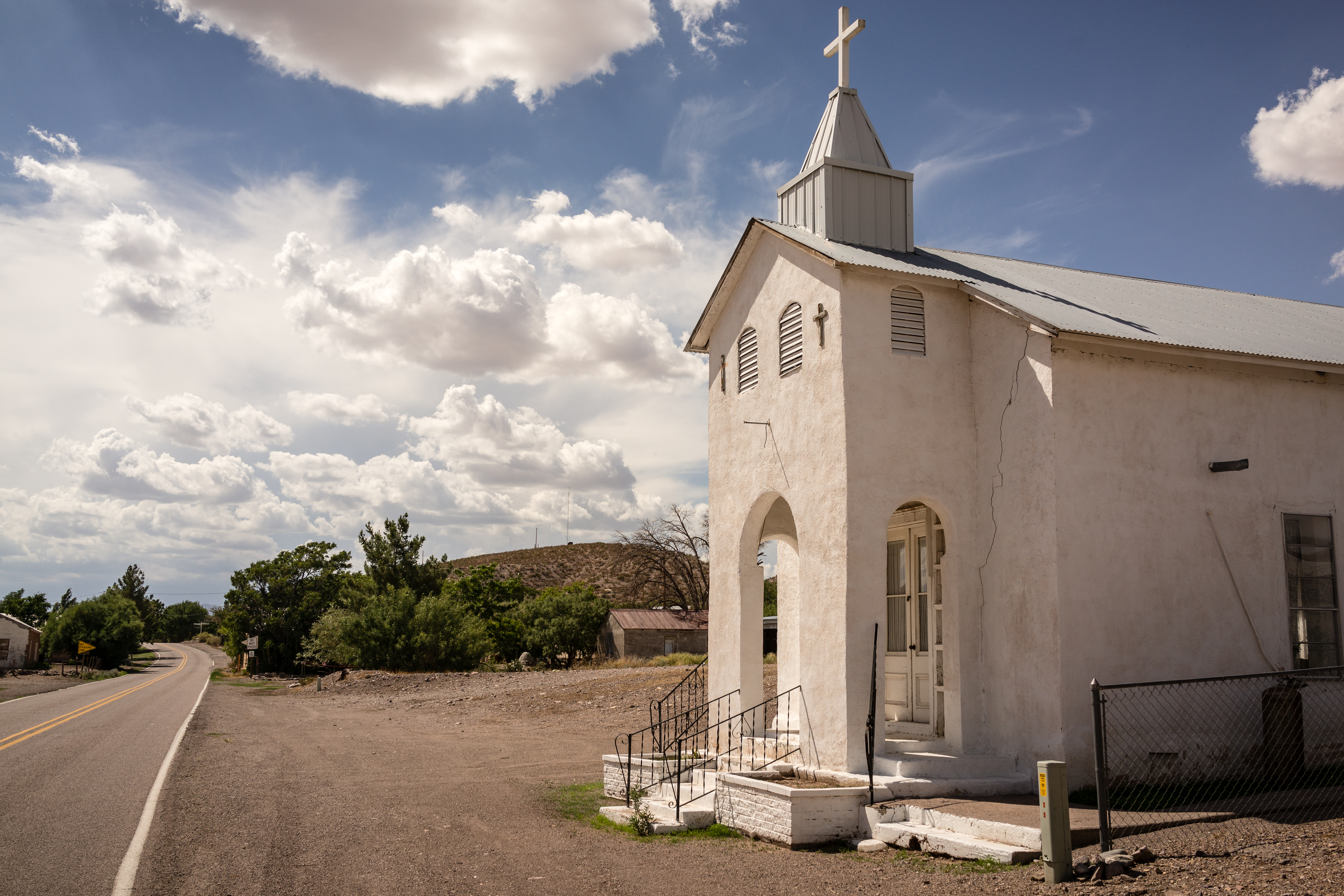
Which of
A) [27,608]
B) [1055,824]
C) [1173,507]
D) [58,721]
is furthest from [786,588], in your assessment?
[27,608]

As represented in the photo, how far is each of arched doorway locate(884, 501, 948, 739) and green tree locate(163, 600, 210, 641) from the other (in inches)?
7637

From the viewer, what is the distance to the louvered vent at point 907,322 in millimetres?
11461

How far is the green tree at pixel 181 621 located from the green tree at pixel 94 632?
386 feet

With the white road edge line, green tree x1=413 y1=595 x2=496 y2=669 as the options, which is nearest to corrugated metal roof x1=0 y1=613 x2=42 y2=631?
green tree x1=413 y1=595 x2=496 y2=669

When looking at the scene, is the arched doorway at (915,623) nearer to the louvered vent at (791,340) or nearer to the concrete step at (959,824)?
the louvered vent at (791,340)

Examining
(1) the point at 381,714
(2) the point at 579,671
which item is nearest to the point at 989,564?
(1) the point at 381,714

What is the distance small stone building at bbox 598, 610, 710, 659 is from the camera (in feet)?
140

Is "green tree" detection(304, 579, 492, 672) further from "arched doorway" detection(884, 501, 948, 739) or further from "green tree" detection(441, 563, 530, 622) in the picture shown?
"arched doorway" detection(884, 501, 948, 739)

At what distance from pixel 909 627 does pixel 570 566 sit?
7375 cm

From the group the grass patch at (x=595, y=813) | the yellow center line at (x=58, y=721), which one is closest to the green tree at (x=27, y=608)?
the yellow center line at (x=58, y=721)

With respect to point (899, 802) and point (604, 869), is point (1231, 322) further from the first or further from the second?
→ point (604, 869)

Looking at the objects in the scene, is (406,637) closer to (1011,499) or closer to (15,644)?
(1011,499)

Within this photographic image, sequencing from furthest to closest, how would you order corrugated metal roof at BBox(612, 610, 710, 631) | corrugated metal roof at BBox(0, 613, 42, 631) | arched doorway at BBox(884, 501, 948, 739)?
corrugated metal roof at BBox(0, 613, 42, 631)
corrugated metal roof at BBox(612, 610, 710, 631)
arched doorway at BBox(884, 501, 948, 739)

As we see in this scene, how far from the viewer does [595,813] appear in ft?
36.4
